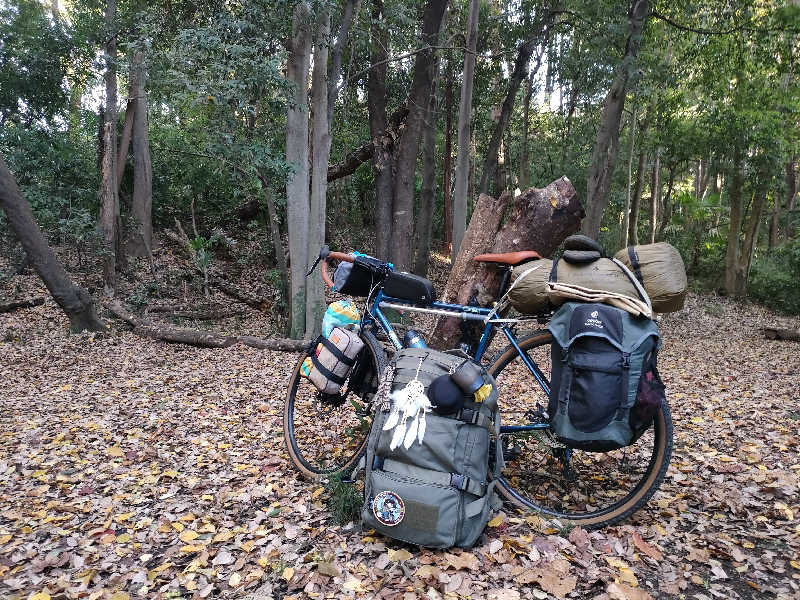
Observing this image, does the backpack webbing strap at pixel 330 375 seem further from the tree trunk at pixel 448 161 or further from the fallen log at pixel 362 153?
the tree trunk at pixel 448 161

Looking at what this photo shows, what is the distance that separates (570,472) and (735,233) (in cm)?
1534

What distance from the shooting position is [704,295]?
53.2 feet

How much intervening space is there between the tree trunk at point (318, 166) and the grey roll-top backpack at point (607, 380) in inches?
214

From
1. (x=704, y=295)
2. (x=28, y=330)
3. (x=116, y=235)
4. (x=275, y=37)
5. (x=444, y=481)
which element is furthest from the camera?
(x=704, y=295)

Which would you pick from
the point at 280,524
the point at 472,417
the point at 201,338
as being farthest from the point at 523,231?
the point at 201,338

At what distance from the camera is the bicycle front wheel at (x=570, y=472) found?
8.16 ft

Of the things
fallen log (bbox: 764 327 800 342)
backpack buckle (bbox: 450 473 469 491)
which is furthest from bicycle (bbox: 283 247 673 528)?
fallen log (bbox: 764 327 800 342)

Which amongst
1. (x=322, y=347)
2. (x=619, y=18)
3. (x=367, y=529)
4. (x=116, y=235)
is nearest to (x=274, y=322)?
(x=116, y=235)

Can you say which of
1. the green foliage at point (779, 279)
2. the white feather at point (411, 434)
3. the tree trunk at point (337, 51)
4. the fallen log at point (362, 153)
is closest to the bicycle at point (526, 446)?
the white feather at point (411, 434)

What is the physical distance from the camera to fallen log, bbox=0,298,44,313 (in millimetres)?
9695

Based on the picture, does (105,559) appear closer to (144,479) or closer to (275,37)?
(144,479)

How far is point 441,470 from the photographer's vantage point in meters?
2.31

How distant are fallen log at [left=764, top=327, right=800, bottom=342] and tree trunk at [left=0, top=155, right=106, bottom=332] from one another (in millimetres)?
12393

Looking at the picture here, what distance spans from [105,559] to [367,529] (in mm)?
1390
